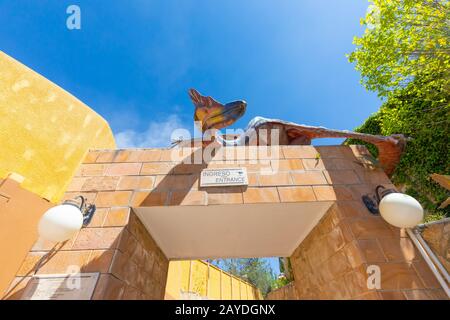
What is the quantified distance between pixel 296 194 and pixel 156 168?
1572 millimetres

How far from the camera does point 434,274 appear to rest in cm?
162

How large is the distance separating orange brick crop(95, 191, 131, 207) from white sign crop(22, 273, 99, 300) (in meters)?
0.63

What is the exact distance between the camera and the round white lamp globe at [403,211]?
1.66 m

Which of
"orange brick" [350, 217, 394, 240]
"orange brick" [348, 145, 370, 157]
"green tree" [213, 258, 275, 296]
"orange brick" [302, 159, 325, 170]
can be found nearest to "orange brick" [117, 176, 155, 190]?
"orange brick" [302, 159, 325, 170]

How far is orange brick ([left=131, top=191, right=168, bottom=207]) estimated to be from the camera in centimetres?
202

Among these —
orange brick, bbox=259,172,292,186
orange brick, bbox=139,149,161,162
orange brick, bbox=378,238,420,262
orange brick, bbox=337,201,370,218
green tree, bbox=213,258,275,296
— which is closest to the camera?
orange brick, bbox=378,238,420,262

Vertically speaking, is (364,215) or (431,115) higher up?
(431,115)

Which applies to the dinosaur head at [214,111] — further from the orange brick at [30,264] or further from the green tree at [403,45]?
the green tree at [403,45]

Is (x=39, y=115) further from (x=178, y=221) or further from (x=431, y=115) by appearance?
(x=431, y=115)

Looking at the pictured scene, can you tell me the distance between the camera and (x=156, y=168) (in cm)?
231

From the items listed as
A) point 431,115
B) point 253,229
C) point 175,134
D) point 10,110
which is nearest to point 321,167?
point 253,229

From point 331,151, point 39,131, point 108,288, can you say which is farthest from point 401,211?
point 39,131

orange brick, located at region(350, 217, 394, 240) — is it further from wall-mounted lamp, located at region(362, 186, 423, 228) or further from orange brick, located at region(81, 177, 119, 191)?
orange brick, located at region(81, 177, 119, 191)
